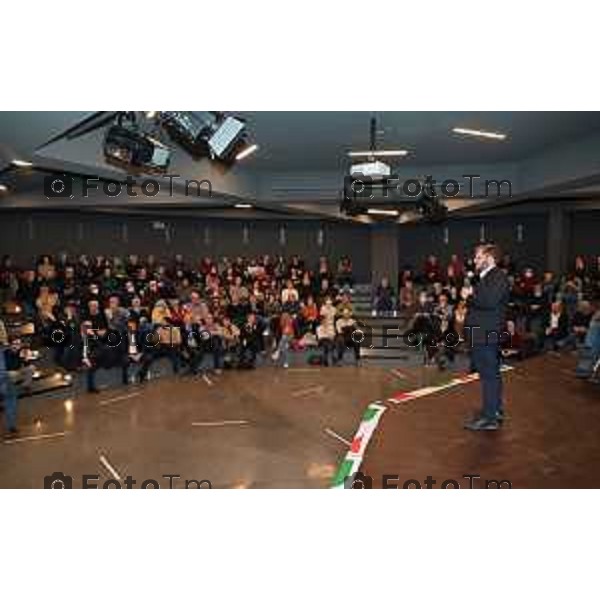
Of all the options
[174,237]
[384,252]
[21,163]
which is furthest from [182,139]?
[384,252]

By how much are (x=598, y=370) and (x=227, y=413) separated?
4.45 m

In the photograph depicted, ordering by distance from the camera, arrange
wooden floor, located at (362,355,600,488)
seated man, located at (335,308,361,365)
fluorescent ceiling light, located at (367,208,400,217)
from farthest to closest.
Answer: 1. fluorescent ceiling light, located at (367,208,400,217)
2. seated man, located at (335,308,361,365)
3. wooden floor, located at (362,355,600,488)

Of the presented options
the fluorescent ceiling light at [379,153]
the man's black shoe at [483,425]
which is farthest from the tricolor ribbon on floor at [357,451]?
the fluorescent ceiling light at [379,153]

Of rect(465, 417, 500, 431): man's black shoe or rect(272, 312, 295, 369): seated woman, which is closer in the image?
rect(465, 417, 500, 431): man's black shoe

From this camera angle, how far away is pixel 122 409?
6.21m

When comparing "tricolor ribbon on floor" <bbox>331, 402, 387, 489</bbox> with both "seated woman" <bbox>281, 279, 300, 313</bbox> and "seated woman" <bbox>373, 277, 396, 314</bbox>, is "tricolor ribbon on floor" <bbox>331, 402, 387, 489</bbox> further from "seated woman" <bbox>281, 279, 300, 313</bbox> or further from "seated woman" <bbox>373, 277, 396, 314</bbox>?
"seated woman" <bbox>373, 277, 396, 314</bbox>

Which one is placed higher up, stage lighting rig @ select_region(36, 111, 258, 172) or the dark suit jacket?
stage lighting rig @ select_region(36, 111, 258, 172)

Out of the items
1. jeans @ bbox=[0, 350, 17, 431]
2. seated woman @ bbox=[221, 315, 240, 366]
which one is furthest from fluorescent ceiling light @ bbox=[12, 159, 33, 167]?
seated woman @ bbox=[221, 315, 240, 366]

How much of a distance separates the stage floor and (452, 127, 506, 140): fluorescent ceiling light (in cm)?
347

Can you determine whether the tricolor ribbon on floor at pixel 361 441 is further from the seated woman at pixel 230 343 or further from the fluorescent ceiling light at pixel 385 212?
the fluorescent ceiling light at pixel 385 212

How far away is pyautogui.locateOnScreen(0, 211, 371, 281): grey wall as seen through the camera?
12.6 m

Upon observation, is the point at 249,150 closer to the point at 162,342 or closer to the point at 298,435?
the point at 162,342

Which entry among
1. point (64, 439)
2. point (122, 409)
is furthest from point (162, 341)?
point (64, 439)
